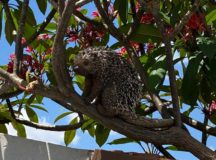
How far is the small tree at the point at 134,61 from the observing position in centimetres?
149

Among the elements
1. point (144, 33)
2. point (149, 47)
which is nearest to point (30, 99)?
point (149, 47)

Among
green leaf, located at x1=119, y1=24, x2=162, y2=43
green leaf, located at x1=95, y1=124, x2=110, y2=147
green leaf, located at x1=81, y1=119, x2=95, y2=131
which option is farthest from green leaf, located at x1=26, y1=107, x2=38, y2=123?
green leaf, located at x1=119, y1=24, x2=162, y2=43

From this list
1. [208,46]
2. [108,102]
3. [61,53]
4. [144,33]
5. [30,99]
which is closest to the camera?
[61,53]

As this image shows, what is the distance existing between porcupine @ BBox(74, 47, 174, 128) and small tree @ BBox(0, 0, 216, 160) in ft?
0.10

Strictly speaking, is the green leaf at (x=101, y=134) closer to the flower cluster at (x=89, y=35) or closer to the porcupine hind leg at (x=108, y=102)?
the flower cluster at (x=89, y=35)

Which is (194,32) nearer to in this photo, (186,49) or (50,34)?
(186,49)

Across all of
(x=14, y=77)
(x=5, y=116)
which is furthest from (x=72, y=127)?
(x=14, y=77)

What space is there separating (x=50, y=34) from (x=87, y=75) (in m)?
0.91

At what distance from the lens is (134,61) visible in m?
1.69

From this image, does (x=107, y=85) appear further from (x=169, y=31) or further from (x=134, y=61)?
(x=169, y=31)

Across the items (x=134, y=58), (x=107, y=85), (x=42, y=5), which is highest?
(x=42, y=5)

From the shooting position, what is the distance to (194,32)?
1.82 metres

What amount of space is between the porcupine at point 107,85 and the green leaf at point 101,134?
59 centimetres

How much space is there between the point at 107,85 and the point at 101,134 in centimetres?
68
